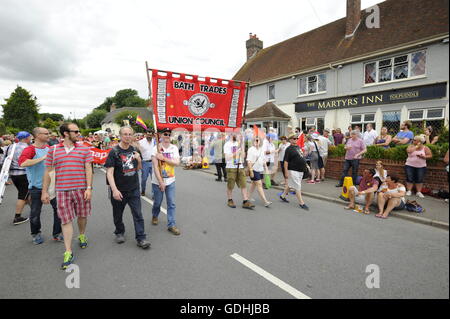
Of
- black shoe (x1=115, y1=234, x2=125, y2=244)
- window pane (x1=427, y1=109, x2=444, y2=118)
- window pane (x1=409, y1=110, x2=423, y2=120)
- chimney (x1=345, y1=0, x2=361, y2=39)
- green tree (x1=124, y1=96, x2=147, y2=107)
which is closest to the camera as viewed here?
black shoe (x1=115, y1=234, x2=125, y2=244)

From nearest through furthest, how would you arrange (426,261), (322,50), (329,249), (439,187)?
(426,261)
(329,249)
(439,187)
(322,50)

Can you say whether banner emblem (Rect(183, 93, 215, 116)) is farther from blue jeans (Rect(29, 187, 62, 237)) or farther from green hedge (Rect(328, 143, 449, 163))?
green hedge (Rect(328, 143, 449, 163))

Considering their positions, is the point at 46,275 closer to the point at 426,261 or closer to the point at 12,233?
the point at 12,233

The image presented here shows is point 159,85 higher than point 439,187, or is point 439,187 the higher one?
point 159,85

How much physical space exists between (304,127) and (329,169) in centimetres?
1006

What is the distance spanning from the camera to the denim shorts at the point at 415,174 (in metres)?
A: 6.57

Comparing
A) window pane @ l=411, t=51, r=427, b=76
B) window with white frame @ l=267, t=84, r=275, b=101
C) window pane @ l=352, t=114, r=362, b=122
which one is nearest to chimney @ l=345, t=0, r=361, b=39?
window pane @ l=411, t=51, r=427, b=76

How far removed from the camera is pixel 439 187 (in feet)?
22.1

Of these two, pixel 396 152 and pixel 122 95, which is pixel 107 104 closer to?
pixel 122 95

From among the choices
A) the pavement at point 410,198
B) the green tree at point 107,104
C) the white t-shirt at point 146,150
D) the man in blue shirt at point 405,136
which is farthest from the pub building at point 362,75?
the green tree at point 107,104

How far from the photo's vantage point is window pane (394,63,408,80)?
13.6m
